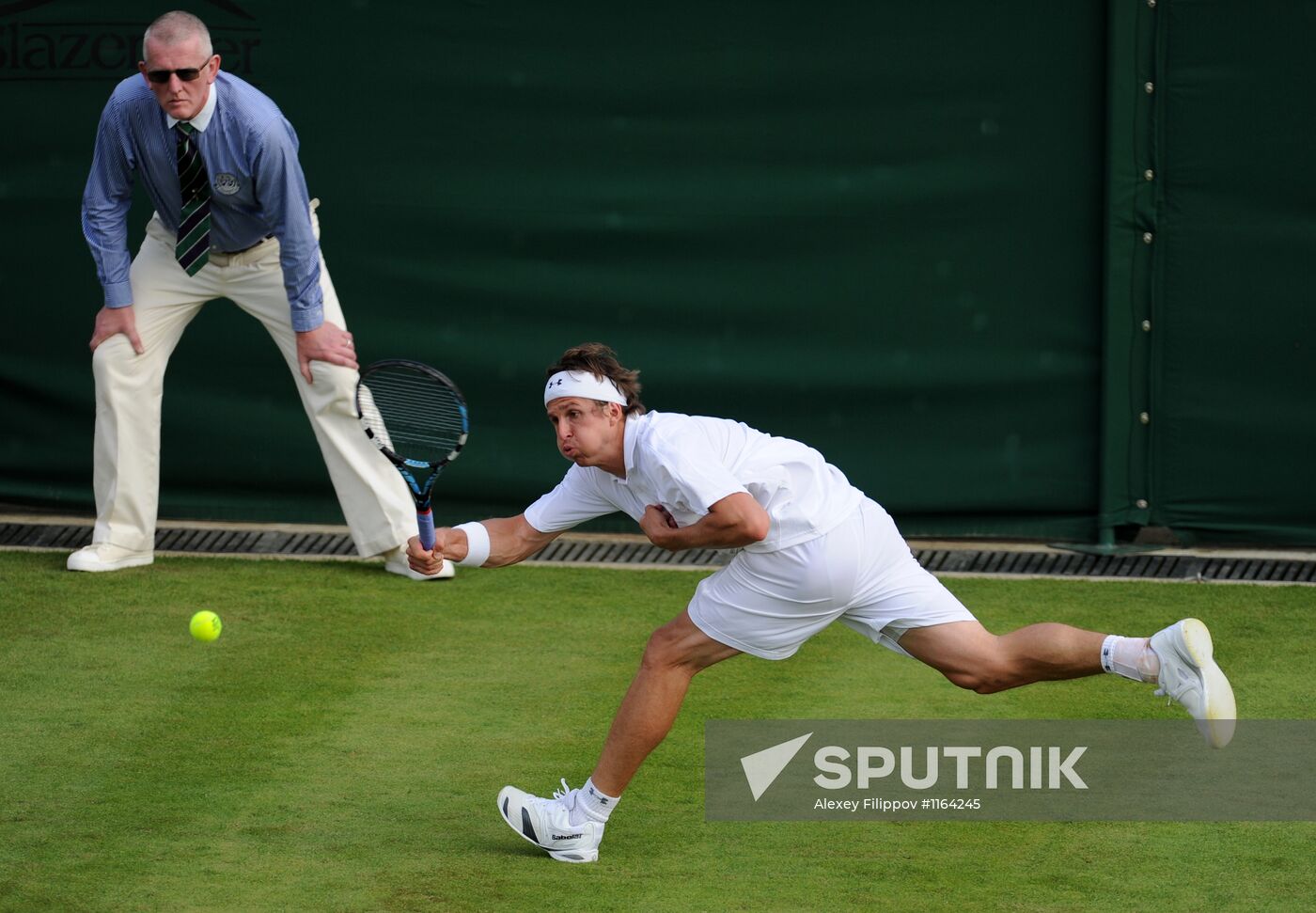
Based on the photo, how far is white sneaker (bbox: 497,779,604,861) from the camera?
4390 millimetres

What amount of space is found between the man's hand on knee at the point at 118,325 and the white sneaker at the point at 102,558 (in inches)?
31.5

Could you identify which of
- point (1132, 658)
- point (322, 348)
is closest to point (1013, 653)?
point (1132, 658)

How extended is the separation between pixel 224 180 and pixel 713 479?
319cm

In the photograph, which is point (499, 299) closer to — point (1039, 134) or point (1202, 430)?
point (1039, 134)

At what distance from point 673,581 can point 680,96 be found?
2.03 metres

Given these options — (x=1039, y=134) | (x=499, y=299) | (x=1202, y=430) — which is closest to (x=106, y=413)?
(x=499, y=299)

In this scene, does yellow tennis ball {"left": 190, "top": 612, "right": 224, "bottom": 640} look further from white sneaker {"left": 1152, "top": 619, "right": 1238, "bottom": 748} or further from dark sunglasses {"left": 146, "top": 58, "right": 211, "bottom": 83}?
white sneaker {"left": 1152, "top": 619, "right": 1238, "bottom": 748}

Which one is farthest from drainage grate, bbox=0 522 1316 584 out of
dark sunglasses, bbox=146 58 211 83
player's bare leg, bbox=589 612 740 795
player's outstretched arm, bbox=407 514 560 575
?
player's bare leg, bbox=589 612 740 795

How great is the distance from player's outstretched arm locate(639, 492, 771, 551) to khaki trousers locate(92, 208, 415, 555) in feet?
9.90

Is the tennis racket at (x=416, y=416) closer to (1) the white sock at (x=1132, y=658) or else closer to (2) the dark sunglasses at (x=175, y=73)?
(2) the dark sunglasses at (x=175, y=73)

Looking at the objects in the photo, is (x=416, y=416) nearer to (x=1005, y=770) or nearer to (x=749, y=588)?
(x=749, y=588)

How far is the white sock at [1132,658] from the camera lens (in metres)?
4.43

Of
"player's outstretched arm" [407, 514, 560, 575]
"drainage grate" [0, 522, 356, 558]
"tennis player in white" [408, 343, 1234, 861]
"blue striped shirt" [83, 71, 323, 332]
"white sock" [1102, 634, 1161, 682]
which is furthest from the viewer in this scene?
"drainage grate" [0, 522, 356, 558]

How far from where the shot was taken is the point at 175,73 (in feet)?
21.1
